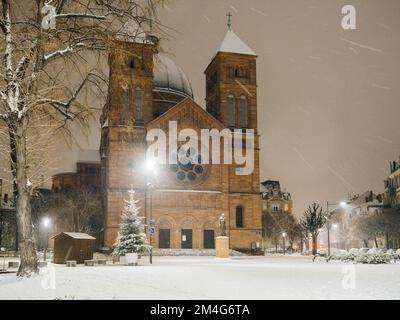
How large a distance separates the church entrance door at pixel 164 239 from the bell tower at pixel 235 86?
1405cm

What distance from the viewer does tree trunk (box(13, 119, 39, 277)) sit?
17.5 m

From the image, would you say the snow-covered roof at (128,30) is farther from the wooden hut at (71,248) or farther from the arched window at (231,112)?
the arched window at (231,112)

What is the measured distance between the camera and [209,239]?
5462 cm

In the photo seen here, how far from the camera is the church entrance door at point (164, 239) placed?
173 feet

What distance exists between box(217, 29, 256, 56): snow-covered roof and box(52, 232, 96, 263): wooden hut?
3449cm

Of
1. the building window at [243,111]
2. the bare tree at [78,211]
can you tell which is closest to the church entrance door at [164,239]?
the bare tree at [78,211]

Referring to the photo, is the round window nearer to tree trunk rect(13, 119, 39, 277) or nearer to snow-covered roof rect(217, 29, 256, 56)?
snow-covered roof rect(217, 29, 256, 56)

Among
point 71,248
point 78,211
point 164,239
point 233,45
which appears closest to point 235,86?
point 233,45

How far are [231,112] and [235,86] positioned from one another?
10.1 ft

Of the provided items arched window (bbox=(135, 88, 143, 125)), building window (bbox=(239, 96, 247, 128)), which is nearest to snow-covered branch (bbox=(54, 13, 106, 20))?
arched window (bbox=(135, 88, 143, 125))

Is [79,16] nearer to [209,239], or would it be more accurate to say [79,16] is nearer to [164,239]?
[164,239]
